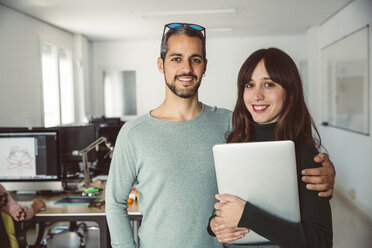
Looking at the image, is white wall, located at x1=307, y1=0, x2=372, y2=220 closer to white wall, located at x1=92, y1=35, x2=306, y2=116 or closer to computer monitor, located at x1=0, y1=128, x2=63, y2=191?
white wall, located at x1=92, y1=35, x2=306, y2=116

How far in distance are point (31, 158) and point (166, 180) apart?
165cm

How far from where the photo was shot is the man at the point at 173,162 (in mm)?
1340

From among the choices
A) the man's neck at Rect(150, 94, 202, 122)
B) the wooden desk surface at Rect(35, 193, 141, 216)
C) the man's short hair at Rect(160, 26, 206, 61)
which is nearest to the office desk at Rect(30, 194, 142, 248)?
the wooden desk surface at Rect(35, 193, 141, 216)

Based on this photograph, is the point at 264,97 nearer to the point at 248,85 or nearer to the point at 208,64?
the point at 248,85

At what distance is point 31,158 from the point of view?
256 cm

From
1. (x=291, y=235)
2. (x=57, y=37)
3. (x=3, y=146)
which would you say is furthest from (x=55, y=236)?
(x=57, y=37)

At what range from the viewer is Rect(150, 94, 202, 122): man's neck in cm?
147

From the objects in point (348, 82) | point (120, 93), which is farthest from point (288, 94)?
point (120, 93)

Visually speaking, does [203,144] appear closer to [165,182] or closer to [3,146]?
[165,182]

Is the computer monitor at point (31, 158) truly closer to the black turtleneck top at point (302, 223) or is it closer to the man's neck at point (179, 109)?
the man's neck at point (179, 109)

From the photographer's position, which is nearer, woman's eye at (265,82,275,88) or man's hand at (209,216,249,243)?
man's hand at (209,216,249,243)

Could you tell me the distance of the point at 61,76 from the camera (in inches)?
273

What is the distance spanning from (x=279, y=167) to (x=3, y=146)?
7.47ft

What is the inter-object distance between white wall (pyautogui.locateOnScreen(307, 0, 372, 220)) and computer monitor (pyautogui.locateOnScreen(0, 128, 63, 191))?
3.81 m
